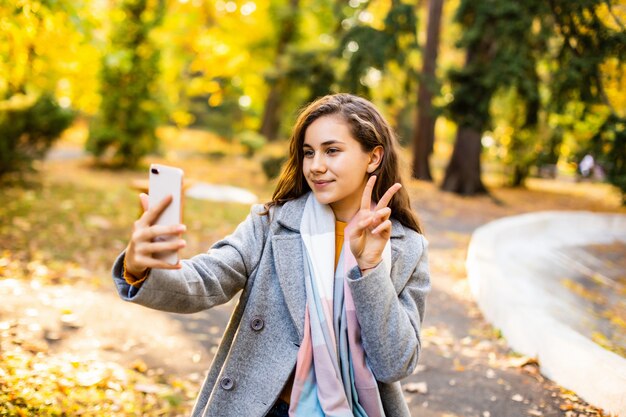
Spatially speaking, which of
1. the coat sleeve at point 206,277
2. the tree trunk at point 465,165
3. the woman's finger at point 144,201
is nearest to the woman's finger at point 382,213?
the coat sleeve at point 206,277

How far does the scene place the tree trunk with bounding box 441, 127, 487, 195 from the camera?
16469mm

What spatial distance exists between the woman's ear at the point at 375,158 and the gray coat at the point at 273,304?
10.6 inches

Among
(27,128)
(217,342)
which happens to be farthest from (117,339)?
(27,128)

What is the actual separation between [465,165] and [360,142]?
591 inches

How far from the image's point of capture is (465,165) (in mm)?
16469

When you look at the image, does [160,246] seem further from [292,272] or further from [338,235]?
[338,235]

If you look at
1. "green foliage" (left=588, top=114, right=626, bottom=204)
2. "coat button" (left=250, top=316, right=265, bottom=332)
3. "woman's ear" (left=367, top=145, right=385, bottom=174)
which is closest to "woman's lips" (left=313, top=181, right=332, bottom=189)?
"woman's ear" (left=367, top=145, right=385, bottom=174)

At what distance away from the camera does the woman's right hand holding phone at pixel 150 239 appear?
155cm

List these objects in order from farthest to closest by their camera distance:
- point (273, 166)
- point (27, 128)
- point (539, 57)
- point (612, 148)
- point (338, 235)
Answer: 1. point (273, 166)
2. point (539, 57)
3. point (27, 128)
4. point (612, 148)
5. point (338, 235)

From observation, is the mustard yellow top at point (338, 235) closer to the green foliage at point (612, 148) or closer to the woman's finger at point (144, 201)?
Answer: the woman's finger at point (144, 201)

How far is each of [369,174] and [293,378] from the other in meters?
0.93

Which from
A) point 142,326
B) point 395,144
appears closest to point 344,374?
point 395,144

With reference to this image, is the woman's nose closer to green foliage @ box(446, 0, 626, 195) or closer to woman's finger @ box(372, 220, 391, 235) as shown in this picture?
woman's finger @ box(372, 220, 391, 235)

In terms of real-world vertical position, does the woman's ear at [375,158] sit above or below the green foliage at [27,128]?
above
